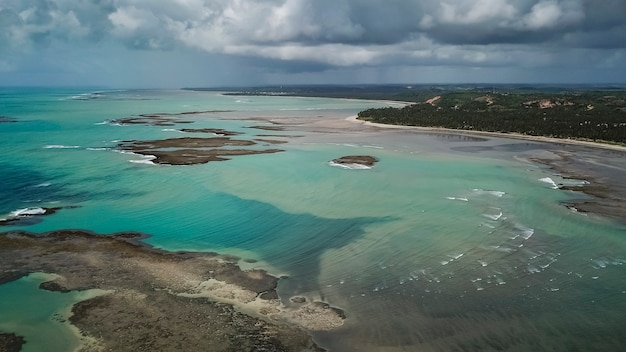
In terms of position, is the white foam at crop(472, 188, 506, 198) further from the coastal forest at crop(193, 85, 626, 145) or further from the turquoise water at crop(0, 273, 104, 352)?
the coastal forest at crop(193, 85, 626, 145)

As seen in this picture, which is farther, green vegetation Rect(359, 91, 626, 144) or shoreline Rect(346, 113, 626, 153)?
green vegetation Rect(359, 91, 626, 144)

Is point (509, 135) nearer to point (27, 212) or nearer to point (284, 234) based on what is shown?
point (284, 234)

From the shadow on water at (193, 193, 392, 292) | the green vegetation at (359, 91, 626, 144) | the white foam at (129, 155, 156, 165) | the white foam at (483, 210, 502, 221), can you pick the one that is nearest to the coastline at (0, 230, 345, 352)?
the shadow on water at (193, 193, 392, 292)

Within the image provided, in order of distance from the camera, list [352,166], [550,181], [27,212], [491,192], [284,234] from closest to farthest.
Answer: [284,234], [27,212], [491,192], [550,181], [352,166]

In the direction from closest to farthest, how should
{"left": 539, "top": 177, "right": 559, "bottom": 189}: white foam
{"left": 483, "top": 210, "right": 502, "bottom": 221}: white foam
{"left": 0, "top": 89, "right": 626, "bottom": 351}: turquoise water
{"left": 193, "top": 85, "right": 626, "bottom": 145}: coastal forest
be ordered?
{"left": 0, "top": 89, "right": 626, "bottom": 351}: turquoise water
{"left": 483, "top": 210, "right": 502, "bottom": 221}: white foam
{"left": 539, "top": 177, "right": 559, "bottom": 189}: white foam
{"left": 193, "top": 85, "right": 626, "bottom": 145}: coastal forest

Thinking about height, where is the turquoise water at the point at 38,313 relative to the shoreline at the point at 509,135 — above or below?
below

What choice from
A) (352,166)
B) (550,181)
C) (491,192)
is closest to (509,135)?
(550,181)

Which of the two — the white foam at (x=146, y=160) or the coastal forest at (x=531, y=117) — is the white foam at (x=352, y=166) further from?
the coastal forest at (x=531, y=117)

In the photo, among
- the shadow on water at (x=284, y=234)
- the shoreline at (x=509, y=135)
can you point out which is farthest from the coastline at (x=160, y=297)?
the shoreline at (x=509, y=135)
